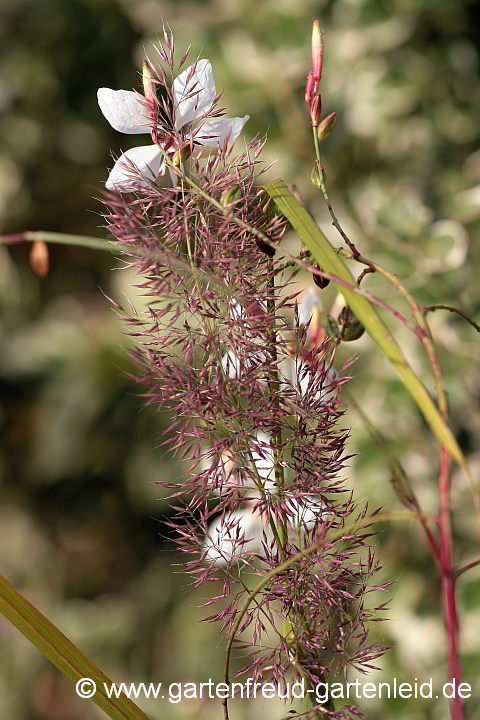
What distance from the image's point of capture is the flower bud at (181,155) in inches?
8.0

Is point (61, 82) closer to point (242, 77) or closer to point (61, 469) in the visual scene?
point (242, 77)

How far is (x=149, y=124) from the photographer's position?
0.67ft

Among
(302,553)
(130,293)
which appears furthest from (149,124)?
(130,293)

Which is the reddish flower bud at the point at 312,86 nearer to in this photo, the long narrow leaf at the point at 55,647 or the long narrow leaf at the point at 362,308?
the long narrow leaf at the point at 362,308

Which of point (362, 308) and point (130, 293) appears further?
point (130, 293)

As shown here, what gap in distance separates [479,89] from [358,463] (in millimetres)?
375

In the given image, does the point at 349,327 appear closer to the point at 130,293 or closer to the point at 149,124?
the point at 149,124

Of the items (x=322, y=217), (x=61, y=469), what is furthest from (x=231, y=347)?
(x=61, y=469)

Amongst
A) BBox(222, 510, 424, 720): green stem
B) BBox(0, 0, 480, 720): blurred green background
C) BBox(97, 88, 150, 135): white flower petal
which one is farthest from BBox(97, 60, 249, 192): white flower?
BBox(0, 0, 480, 720): blurred green background

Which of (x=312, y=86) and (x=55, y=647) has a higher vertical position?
(x=312, y=86)

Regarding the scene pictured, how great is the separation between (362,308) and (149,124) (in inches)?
2.9

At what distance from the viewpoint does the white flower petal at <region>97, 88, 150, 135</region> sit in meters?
0.20

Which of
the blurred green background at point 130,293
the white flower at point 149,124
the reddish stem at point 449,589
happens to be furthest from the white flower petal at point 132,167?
the blurred green background at point 130,293

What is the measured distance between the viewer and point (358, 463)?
653 mm
